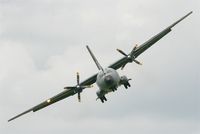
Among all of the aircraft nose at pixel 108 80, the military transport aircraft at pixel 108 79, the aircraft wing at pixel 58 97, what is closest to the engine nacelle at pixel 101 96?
the military transport aircraft at pixel 108 79

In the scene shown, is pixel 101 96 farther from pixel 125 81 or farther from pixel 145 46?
pixel 145 46

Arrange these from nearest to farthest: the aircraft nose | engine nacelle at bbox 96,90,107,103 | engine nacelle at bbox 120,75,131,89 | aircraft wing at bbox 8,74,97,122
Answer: the aircraft nose
engine nacelle at bbox 120,75,131,89
engine nacelle at bbox 96,90,107,103
aircraft wing at bbox 8,74,97,122

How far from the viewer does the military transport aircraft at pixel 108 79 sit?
447 ft

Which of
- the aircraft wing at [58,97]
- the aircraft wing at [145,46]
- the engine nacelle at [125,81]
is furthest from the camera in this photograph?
the aircraft wing at [58,97]

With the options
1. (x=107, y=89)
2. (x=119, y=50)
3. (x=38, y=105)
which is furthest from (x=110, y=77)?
(x=38, y=105)

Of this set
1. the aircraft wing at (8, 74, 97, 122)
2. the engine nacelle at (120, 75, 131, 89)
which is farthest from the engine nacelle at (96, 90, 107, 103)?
the aircraft wing at (8, 74, 97, 122)

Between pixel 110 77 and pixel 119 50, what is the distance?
1160cm

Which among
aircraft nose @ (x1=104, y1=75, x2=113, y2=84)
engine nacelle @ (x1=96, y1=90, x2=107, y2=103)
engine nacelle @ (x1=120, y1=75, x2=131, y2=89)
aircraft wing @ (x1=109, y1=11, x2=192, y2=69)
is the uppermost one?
aircraft wing @ (x1=109, y1=11, x2=192, y2=69)

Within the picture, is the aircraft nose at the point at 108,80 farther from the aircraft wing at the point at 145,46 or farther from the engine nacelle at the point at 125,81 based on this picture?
the aircraft wing at the point at 145,46

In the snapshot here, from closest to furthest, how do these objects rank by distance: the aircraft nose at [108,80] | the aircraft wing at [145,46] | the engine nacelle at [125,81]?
1. the aircraft nose at [108,80]
2. the engine nacelle at [125,81]
3. the aircraft wing at [145,46]

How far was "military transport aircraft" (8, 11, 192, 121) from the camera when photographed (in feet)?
447

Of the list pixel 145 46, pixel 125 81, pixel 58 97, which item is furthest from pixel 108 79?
pixel 58 97

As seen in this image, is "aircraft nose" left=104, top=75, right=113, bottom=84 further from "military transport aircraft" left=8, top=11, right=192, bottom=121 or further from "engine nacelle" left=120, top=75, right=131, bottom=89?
"engine nacelle" left=120, top=75, right=131, bottom=89

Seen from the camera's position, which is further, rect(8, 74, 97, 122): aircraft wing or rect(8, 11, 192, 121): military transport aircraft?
rect(8, 74, 97, 122): aircraft wing
